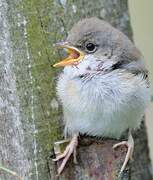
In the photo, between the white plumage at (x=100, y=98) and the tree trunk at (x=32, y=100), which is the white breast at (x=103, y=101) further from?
the tree trunk at (x=32, y=100)

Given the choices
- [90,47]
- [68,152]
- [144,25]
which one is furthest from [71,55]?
[144,25]

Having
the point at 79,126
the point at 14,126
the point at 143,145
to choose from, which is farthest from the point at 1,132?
the point at 143,145

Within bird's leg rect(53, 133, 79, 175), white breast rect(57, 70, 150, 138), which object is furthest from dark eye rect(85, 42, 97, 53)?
bird's leg rect(53, 133, 79, 175)

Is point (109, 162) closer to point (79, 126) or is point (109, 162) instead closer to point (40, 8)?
point (79, 126)

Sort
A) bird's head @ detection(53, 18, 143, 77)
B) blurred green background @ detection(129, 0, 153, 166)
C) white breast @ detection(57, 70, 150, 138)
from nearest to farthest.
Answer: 1. white breast @ detection(57, 70, 150, 138)
2. bird's head @ detection(53, 18, 143, 77)
3. blurred green background @ detection(129, 0, 153, 166)

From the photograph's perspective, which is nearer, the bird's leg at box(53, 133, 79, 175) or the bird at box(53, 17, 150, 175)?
the bird at box(53, 17, 150, 175)

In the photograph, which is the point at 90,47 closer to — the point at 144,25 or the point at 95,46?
the point at 95,46

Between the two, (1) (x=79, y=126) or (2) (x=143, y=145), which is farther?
(2) (x=143, y=145)

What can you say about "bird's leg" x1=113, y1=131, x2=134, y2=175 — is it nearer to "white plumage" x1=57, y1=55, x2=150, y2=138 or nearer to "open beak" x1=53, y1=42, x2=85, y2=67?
"white plumage" x1=57, y1=55, x2=150, y2=138
